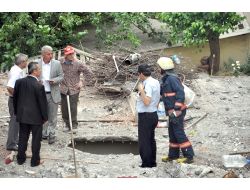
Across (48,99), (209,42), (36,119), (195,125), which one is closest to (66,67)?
(48,99)

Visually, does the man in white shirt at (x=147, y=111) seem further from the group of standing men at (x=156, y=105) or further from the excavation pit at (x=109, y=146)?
the excavation pit at (x=109, y=146)

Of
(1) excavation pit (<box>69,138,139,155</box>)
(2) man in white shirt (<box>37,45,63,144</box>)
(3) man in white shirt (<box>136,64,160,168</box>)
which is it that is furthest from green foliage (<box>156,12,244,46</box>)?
(2) man in white shirt (<box>37,45,63,144</box>)

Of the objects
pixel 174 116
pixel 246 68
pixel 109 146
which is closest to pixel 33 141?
pixel 174 116

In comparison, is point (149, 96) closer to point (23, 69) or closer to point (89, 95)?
point (23, 69)

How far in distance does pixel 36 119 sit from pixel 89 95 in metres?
3.30

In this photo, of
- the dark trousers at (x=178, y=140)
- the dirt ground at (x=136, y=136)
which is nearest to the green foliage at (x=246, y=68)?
the dirt ground at (x=136, y=136)

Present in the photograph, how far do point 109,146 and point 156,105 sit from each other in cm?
182

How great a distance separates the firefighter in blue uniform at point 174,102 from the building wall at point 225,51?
13.9 ft

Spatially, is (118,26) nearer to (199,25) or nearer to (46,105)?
(199,25)

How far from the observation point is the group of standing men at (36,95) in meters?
6.59

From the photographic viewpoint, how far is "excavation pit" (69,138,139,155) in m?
8.24

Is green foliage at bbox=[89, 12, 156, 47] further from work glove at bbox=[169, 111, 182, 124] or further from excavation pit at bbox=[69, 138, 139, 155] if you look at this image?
work glove at bbox=[169, 111, 182, 124]

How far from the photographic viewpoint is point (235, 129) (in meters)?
8.30

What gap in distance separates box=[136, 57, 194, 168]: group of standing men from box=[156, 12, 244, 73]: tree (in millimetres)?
2210
